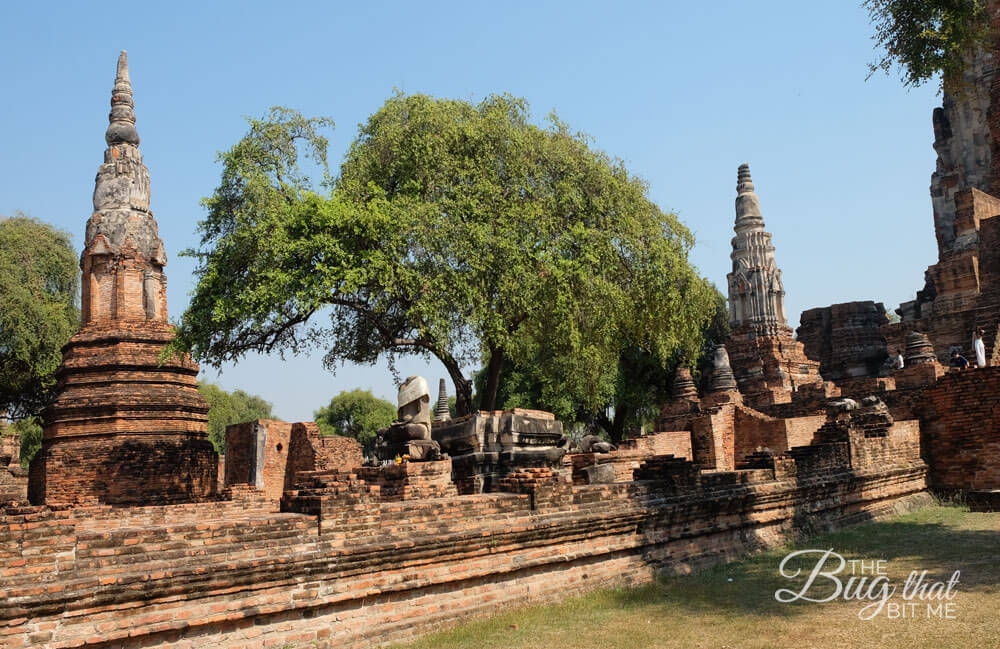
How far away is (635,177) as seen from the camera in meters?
16.5

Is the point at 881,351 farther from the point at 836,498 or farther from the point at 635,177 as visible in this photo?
the point at 836,498

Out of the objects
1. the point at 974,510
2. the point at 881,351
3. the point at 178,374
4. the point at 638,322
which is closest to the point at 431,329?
the point at 638,322

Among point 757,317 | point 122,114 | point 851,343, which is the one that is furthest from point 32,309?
point 851,343

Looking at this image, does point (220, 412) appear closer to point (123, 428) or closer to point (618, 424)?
point (618, 424)

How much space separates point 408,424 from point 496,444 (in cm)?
104

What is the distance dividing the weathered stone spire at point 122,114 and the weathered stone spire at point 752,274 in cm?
2194

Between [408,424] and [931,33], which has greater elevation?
[931,33]

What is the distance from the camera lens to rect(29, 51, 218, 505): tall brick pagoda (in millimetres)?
14508

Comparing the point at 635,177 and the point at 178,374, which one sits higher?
the point at 635,177

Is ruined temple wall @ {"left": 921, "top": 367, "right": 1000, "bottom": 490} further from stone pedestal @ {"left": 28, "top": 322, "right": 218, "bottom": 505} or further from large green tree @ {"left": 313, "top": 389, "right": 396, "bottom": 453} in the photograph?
large green tree @ {"left": 313, "top": 389, "right": 396, "bottom": 453}

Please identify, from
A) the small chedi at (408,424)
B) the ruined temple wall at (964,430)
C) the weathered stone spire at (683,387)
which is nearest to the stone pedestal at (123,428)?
the small chedi at (408,424)

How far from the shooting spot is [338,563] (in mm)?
5863

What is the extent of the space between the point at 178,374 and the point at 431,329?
5.70m

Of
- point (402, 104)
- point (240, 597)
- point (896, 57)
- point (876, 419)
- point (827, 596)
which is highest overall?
point (402, 104)
